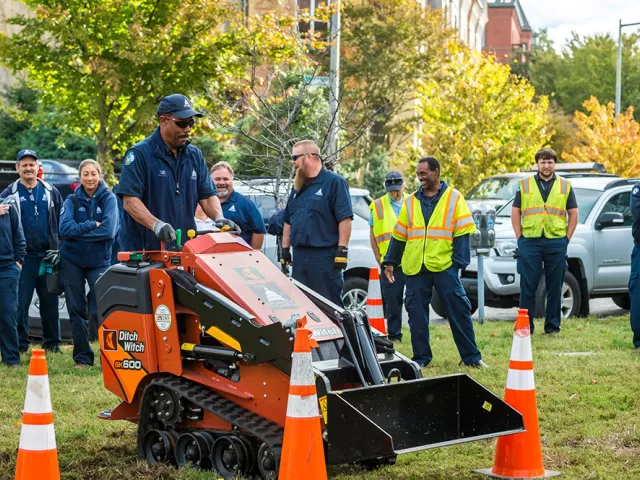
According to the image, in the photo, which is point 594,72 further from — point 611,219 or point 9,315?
point 9,315

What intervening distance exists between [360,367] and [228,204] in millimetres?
4450

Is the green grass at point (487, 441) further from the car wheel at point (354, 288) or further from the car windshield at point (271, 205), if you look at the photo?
the car windshield at point (271, 205)

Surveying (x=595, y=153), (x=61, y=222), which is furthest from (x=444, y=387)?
(x=595, y=153)

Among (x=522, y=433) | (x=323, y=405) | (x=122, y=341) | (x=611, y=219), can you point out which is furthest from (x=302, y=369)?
(x=611, y=219)

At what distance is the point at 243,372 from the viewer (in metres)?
5.97

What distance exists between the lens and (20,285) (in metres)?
11.0

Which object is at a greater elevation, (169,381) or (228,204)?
(228,204)

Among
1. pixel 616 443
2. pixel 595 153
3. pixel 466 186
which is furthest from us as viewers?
pixel 595 153

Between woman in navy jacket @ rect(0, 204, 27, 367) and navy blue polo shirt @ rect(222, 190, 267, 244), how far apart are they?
2.07 m

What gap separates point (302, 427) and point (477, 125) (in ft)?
84.6

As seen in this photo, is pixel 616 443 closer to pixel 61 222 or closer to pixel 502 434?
pixel 502 434

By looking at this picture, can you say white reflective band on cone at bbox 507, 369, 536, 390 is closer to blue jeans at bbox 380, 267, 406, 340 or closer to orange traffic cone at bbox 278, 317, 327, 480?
orange traffic cone at bbox 278, 317, 327, 480

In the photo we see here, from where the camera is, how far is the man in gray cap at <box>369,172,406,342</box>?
1195 centimetres

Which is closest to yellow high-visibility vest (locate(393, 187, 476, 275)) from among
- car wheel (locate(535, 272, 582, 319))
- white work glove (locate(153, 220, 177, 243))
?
white work glove (locate(153, 220, 177, 243))
